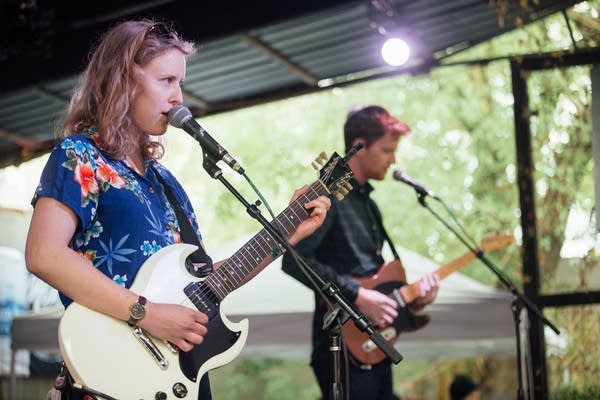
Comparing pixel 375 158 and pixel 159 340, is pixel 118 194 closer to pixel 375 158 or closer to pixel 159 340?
pixel 159 340

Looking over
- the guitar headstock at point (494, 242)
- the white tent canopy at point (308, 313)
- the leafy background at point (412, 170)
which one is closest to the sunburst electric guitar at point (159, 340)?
the guitar headstock at point (494, 242)

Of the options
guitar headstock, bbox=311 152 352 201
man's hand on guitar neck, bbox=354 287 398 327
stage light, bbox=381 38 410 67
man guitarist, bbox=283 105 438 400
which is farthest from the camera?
stage light, bbox=381 38 410 67

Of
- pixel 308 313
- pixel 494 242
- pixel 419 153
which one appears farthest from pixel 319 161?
pixel 419 153

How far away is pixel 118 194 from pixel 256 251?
0.52m

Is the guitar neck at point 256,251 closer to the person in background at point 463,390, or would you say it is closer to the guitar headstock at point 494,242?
the guitar headstock at point 494,242

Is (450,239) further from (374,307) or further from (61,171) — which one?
(61,171)

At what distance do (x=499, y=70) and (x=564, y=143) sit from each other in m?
8.73

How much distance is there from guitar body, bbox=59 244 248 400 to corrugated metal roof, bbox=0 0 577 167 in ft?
10.8

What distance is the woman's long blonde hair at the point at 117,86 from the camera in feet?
10.4

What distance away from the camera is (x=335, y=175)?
3439 mm

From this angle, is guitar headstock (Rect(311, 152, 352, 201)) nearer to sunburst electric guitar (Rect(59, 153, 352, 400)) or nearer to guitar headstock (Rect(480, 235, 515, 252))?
sunburst electric guitar (Rect(59, 153, 352, 400))

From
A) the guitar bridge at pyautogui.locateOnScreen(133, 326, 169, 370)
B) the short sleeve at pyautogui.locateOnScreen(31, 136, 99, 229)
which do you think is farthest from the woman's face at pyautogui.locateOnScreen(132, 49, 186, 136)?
the guitar bridge at pyautogui.locateOnScreen(133, 326, 169, 370)

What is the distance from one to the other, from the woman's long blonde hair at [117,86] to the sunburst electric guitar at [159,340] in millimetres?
402

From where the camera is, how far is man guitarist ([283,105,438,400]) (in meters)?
4.68
